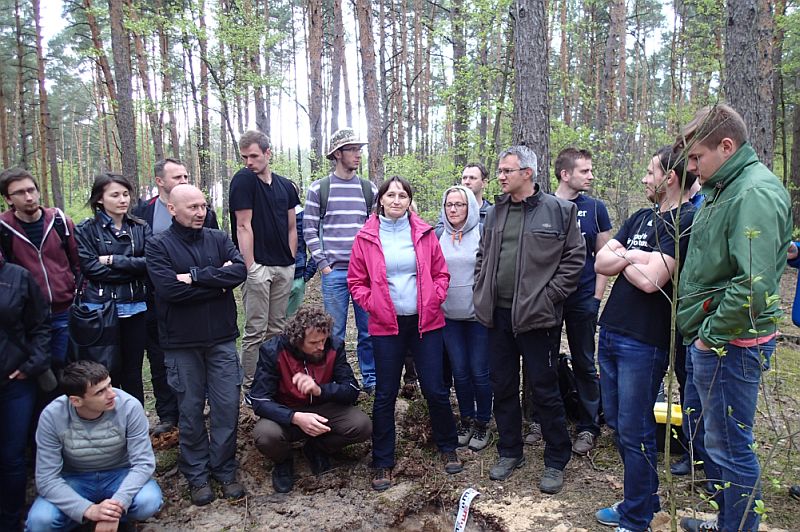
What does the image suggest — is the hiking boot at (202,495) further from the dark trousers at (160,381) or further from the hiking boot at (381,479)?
the hiking boot at (381,479)

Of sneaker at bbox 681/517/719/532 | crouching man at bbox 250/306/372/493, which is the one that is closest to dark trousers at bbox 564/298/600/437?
sneaker at bbox 681/517/719/532

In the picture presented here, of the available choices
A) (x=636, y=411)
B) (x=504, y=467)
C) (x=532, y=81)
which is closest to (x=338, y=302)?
(x=504, y=467)

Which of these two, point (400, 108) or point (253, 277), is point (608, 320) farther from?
point (400, 108)

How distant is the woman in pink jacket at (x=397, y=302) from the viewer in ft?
Answer: 12.5

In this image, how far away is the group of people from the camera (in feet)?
9.50

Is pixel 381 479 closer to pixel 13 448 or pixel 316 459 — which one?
pixel 316 459

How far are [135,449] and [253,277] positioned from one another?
171 cm

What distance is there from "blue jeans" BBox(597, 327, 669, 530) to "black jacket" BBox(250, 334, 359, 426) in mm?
1949

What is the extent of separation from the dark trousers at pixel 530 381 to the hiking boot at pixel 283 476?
1.64m

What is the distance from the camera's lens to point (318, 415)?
12.8 feet

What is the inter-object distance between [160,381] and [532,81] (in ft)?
14.8

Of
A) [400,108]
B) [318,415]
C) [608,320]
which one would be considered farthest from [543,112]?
[400,108]

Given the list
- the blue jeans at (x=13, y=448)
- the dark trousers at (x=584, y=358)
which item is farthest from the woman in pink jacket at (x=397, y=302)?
the blue jeans at (x=13, y=448)

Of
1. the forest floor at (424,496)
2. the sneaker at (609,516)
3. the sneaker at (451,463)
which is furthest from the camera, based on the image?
the sneaker at (451,463)
